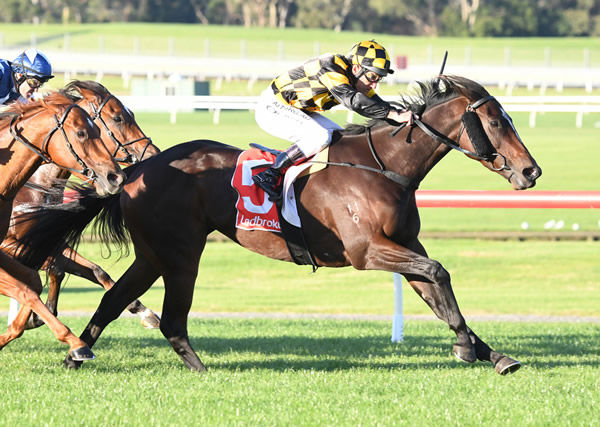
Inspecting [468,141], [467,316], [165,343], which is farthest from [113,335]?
[467,316]

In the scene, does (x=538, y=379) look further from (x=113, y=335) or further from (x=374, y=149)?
(x=113, y=335)

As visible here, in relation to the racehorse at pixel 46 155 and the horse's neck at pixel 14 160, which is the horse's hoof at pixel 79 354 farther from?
the horse's neck at pixel 14 160

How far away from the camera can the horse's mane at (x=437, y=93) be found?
6.05 meters

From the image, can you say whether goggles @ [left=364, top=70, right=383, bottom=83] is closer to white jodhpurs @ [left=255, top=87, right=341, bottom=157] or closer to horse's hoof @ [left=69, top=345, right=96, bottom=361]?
white jodhpurs @ [left=255, top=87, right=341, bottom=157]

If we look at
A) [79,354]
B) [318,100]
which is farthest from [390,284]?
[79,354]

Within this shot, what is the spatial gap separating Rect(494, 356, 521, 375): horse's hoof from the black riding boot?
5.25 feet

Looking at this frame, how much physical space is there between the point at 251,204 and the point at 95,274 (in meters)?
1.99

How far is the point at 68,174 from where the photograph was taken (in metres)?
6.71

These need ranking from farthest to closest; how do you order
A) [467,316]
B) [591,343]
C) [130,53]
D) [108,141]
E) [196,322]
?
[130,53] → [467,316] → [196,322] → [591,343] → [108,141]

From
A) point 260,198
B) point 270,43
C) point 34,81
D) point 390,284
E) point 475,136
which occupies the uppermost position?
point 475,136

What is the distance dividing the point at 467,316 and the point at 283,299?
9.22ft

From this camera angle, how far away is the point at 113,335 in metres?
8.27

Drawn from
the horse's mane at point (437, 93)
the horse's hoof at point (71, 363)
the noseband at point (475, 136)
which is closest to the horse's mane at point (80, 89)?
the horse's hoof at point (71, 363)

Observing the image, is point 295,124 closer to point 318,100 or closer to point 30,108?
point 318,100
